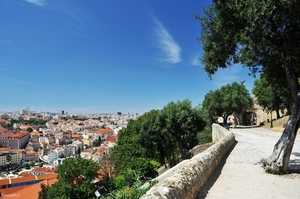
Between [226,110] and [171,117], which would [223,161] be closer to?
[171,117]

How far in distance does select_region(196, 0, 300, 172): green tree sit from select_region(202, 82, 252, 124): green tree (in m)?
27.6

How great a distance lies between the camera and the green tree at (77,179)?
22.6 meters

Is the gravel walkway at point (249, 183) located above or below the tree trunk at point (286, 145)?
below

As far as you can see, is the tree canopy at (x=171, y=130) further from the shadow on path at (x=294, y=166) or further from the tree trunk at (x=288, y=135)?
the tree trunk at (x=288, y=135)

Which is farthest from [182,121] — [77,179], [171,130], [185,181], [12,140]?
[12,140]

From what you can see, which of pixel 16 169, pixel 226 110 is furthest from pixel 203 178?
pixel 16 169

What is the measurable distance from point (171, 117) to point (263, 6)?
18.2m

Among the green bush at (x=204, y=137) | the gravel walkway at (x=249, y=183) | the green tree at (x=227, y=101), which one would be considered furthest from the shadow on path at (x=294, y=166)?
the green tree at (x=227, y=101)

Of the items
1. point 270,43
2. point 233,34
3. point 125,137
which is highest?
point 233,34

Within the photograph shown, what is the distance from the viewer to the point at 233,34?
9180 millimetres

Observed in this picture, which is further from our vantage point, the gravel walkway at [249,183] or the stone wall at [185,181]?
the gravel walkway at [249,183]

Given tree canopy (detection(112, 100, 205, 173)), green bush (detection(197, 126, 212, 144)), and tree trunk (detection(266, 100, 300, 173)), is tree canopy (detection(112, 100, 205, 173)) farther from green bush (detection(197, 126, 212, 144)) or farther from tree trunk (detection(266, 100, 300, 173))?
tree trunk (detection(266, 100, 300, 173))

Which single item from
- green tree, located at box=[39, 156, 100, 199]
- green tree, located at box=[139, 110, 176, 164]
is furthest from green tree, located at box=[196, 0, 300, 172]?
green tree, located at box=[39, 156, 100, 199]

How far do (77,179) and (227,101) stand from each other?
26.2 meters
